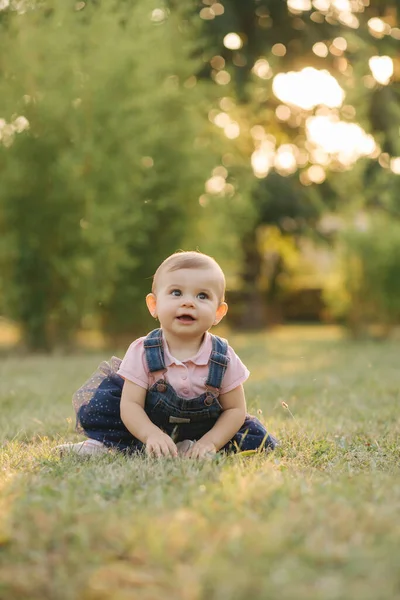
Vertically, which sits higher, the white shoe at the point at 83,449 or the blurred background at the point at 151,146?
the blurred background at the point at 151,146

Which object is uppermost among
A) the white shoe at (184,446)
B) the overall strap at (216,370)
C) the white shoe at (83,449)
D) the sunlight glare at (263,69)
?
the sunlight glare at (263,69)

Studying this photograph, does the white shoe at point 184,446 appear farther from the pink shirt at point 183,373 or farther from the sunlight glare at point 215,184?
the sunlight glare at point 215,184

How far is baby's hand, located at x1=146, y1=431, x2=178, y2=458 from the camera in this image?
2.61 metres

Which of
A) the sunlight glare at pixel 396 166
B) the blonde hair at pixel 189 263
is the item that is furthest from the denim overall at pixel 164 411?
the sunlight glare at pixel 396 166

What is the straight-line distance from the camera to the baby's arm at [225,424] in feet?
8.80

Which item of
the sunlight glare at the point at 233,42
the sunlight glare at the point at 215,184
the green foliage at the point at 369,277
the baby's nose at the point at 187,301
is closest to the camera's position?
the baby's nose at the point at 187,301

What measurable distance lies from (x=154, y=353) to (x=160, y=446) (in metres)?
0.34

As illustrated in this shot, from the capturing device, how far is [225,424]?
2787 mm

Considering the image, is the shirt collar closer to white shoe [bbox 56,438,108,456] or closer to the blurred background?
white shoe [bbox 56,438,108,456]

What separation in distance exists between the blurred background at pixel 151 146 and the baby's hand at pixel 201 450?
4.83m

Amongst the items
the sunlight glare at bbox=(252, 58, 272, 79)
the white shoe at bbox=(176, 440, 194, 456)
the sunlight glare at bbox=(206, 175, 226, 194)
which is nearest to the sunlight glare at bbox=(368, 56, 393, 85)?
the sunlight glare at bbox=(252, 58, 272, 79)

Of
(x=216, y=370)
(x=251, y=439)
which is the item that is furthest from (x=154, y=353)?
(x=251, y=439)

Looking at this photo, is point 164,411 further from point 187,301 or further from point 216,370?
point 187,301

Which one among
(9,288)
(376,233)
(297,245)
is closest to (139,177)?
(9,288)
